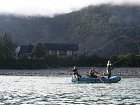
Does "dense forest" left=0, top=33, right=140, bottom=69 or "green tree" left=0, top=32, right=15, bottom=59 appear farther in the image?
"green tree" left=0, top=32, right=15, bottom=59

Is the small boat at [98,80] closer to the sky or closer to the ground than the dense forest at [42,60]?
closer to the ground

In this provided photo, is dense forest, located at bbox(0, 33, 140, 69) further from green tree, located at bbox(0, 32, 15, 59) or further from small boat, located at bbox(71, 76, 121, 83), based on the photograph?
small boat, located at bbox(71, 76, 121, 83)

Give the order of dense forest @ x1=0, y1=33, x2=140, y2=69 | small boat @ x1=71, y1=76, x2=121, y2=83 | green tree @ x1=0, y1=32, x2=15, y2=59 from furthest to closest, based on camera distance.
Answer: green tree @ x1=0, y1=32, x2=15, y2=59 → dense forest @ x1=0, y1=33, x2=140, y2=69 → small boat @ x1=71, y1=76, x2=121, y2=83

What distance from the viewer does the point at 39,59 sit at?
116062 millimetres

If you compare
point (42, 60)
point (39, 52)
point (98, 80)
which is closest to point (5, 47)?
point (39, 52)

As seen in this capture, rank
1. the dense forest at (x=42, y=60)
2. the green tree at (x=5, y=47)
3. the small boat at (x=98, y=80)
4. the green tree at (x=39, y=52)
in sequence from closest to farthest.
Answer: the small boat at (x=98, y=80)
the dense forest at (x=42, y=60)
the green tree at (x=5, y=47)
the green tree at (x=39, y=52)

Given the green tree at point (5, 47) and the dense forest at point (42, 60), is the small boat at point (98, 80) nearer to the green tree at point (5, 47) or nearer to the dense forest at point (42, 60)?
the dense forest at point (42, 60)

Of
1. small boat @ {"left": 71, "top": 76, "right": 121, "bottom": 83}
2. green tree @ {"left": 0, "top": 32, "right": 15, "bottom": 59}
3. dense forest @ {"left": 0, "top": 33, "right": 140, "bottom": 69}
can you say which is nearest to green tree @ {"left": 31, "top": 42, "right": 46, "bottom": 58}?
dense forest @ {"left": 0, "top": 33, "right": 140, "bottom": 69}

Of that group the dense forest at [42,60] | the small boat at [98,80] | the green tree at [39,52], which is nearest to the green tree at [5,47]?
the dense forest at [42,60]

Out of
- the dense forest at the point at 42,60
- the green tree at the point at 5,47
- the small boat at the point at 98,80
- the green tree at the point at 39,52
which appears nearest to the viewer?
the small boat at the point at 98,80

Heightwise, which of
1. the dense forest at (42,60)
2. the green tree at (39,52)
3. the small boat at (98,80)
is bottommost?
the small boat at (98,80)

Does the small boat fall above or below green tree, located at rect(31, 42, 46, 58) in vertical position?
below

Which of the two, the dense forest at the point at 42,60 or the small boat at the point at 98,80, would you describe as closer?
the small boat at the point at 98,80

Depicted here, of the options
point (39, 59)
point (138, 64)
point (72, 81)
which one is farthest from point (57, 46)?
point (72, 81)
